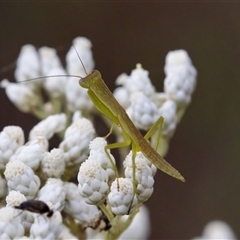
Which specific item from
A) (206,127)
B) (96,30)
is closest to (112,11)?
(96,30)

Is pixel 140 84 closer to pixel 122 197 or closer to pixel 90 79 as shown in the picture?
pixel 90 79

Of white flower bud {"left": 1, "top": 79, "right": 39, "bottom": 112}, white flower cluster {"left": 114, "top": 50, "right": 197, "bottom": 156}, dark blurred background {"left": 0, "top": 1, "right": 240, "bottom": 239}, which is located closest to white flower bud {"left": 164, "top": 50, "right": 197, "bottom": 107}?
white flower cluster {"left": 114, "top": 50, "right": 197, "bottom": 156}

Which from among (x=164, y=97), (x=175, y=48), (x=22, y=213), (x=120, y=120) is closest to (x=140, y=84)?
(x=164, y=97)

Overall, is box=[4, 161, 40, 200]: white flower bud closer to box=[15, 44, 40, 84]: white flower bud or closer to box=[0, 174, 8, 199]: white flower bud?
box=[0, 174, 8, 199]: white flower bud

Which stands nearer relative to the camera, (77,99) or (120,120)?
(120,120)

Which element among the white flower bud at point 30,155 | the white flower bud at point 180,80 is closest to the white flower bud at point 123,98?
the white flower bud at point 180,80

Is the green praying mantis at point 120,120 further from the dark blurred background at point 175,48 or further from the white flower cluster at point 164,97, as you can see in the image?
the dark blurred background at point 175,48
